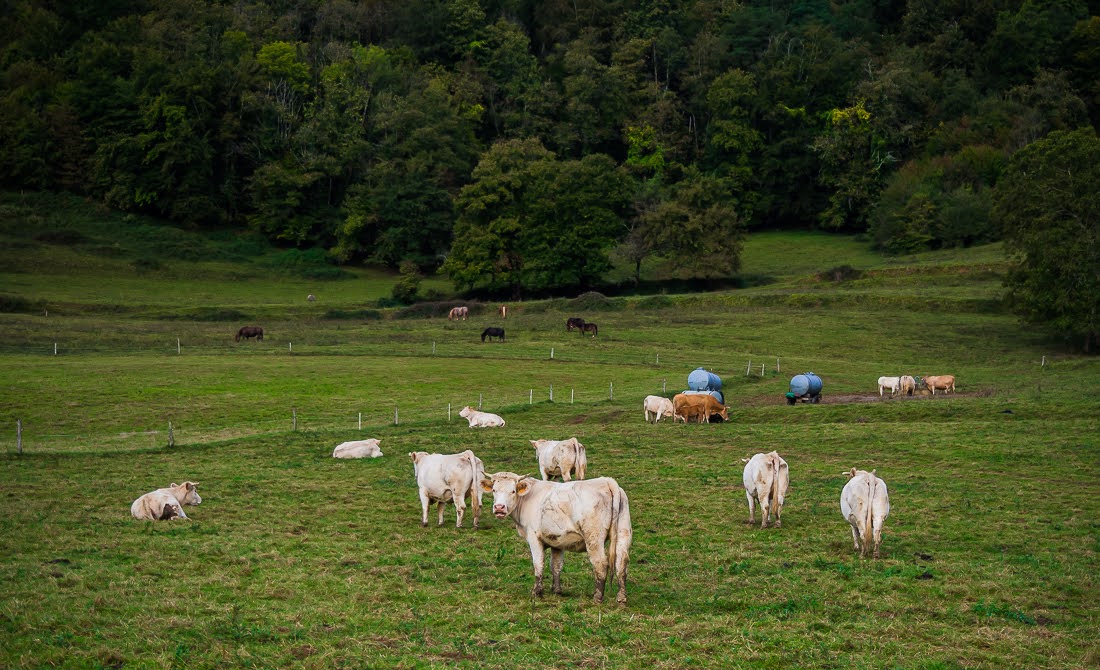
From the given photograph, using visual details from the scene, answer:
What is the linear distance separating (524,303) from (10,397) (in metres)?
46.8

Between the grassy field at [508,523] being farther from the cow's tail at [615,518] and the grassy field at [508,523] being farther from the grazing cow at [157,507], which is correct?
the cow's tail at [615,518]

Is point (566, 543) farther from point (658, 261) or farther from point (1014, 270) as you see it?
point (658, 261)

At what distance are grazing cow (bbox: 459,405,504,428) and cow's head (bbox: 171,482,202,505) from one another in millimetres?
15119

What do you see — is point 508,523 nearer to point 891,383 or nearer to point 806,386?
point 806,386

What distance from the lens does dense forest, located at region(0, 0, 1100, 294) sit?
3964 inches

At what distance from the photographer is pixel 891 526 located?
21.4 meters

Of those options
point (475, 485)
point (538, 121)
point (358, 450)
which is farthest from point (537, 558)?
point (538, 121)

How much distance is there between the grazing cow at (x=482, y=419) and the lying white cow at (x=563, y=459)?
1166 centimetres

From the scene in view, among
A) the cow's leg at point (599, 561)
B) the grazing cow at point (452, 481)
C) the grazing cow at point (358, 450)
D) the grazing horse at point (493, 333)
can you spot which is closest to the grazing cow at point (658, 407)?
the grazing cow at point (358, 450)

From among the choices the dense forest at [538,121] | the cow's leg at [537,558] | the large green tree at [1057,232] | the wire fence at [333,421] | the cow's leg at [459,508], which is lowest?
the wire fence at [333,421]

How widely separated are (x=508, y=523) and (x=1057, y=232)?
175ft

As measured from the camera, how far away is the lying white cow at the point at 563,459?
85.4 ft

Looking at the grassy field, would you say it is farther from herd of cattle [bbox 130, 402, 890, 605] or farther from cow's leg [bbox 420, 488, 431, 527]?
herd of cattle [bbox 130, 402, 890, 605]

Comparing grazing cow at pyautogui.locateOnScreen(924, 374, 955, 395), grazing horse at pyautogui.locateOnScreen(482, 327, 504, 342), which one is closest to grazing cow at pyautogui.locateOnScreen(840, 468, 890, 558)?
grazing cow at pyautogui.locateOnScreen(924, 374, 955, 395)
